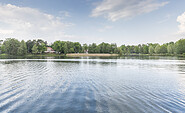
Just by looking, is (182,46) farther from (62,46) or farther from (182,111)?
(182,111)

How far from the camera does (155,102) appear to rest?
9266 millimetres

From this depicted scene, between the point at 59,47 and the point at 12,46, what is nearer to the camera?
the point at 12,46

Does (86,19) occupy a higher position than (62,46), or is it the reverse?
(86,19)

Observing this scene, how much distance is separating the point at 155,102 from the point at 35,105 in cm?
955

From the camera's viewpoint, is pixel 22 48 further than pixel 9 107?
Yes

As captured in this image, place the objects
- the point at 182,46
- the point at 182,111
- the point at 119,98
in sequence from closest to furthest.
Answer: the point at 182,111, the point at 119,98, the point at 182,46

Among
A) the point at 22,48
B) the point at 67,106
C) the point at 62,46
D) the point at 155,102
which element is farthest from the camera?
the point at 62,46

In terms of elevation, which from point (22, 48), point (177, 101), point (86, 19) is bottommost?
point (177, 101)

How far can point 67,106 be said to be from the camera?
842 centimetres

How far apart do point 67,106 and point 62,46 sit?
153 metres

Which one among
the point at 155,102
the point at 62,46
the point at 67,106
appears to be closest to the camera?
the point at 67,106

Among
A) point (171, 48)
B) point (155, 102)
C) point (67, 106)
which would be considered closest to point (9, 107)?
point (67, 106)

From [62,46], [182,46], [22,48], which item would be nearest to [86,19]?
[62,46]

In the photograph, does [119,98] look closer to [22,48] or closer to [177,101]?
[177,101]
